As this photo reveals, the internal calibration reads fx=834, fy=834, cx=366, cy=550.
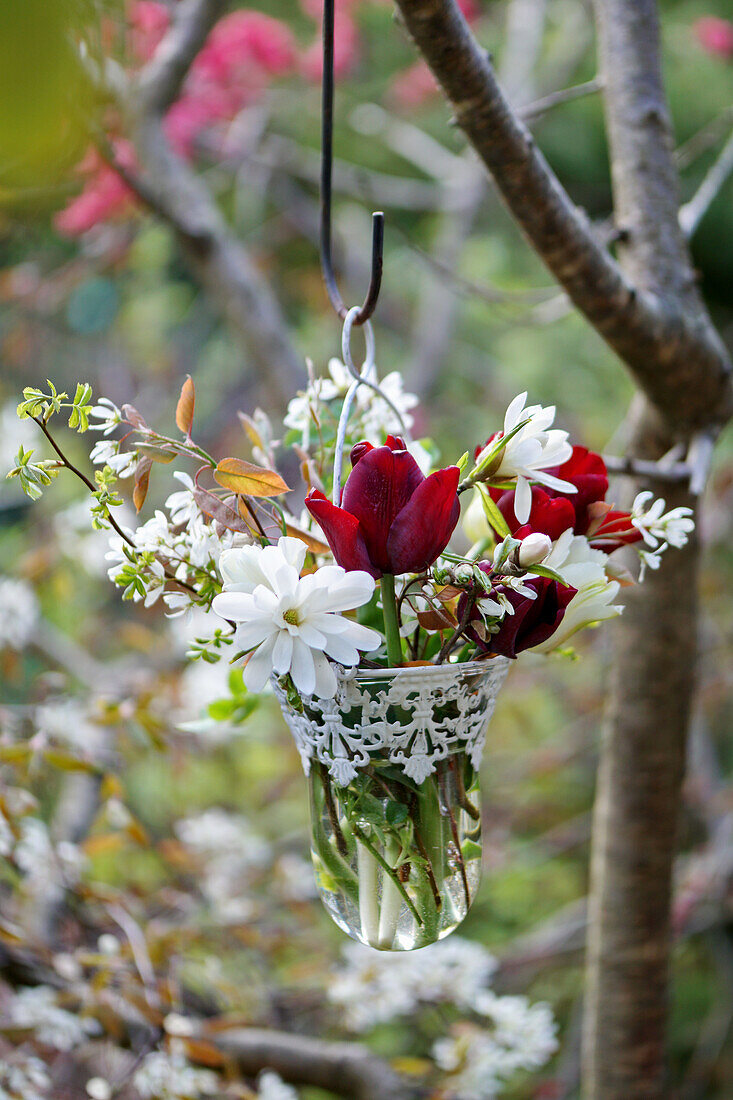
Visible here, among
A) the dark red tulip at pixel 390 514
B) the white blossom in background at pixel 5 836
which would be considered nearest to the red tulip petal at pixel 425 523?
the dark red tulip at pixel 390 514

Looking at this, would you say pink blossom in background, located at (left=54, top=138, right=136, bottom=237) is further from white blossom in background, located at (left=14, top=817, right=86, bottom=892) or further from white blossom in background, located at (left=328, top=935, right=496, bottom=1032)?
white blossom in background, located at (left=328, top=935, right=496, bottom=1032)

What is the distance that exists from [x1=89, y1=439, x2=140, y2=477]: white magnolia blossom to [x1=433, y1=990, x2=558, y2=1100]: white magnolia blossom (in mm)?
756

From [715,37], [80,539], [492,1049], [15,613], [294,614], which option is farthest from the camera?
[715,37]

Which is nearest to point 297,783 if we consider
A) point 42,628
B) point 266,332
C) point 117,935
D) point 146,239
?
point 42,628

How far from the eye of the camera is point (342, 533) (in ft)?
1.24

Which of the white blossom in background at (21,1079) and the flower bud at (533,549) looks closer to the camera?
the flower bud at (533,549)

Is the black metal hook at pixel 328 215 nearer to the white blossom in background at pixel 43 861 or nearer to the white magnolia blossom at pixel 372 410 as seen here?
the white magnolia blossom at pixel 372 410

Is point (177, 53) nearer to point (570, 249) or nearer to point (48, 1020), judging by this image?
point (570, 249)

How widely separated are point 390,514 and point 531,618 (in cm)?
9

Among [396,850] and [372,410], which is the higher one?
[372,410]

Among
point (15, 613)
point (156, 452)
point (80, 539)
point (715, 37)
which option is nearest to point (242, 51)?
point (715, 37)

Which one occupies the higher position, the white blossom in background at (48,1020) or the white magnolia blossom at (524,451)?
the white magnolia blossom at (524,451)

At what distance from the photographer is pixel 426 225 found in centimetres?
264

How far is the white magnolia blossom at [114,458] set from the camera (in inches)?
16.1
